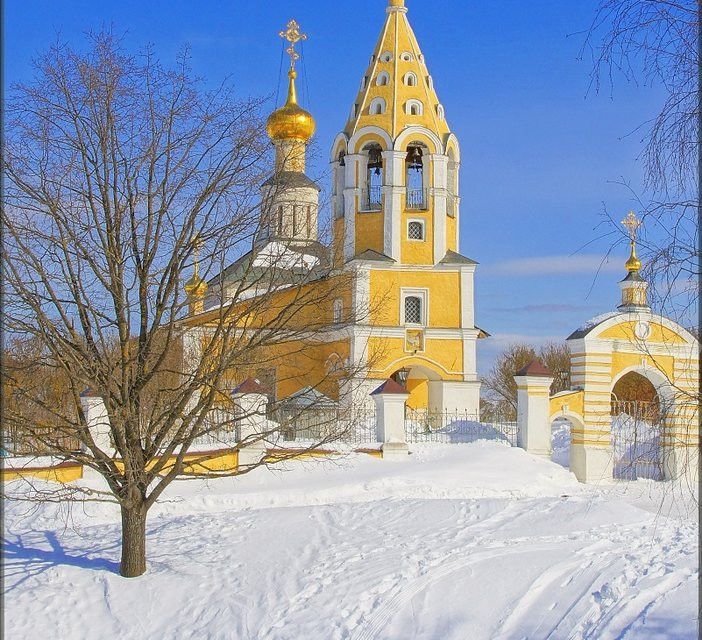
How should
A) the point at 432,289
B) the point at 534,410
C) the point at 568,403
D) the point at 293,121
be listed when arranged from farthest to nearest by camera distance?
the point at 293,121
the point at 432,289
the point at 568,403
the point at 534,410

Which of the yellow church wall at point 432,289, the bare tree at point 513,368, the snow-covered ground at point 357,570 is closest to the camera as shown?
→ the snow-covered ground at point 357,570

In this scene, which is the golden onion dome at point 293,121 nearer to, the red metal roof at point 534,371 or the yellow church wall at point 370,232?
the yellow church wall at point 370,232

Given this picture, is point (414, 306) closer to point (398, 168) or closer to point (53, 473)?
point (398, 168)

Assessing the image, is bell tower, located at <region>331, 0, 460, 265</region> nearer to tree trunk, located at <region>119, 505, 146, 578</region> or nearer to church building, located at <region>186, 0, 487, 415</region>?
church building, located at <region>186, 0, 487, 415</region>

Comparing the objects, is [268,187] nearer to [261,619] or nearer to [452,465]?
[261,619]

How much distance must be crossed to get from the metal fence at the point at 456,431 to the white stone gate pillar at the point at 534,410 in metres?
0.46

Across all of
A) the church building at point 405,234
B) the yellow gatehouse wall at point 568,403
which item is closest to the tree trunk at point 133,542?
the yellow gatehouse wall at point 568,403

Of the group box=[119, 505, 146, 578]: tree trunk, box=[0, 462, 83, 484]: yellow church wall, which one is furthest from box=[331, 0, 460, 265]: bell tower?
box=[119, 505, 146, 578]: tree trunk

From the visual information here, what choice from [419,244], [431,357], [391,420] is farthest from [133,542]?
[419,244]

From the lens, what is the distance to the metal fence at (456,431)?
17734mm

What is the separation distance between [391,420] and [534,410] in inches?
121

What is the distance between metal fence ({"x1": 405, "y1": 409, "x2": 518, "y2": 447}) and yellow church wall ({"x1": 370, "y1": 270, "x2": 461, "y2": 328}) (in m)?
3.97

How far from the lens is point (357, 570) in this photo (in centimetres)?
938

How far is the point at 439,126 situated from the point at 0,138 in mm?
16923
